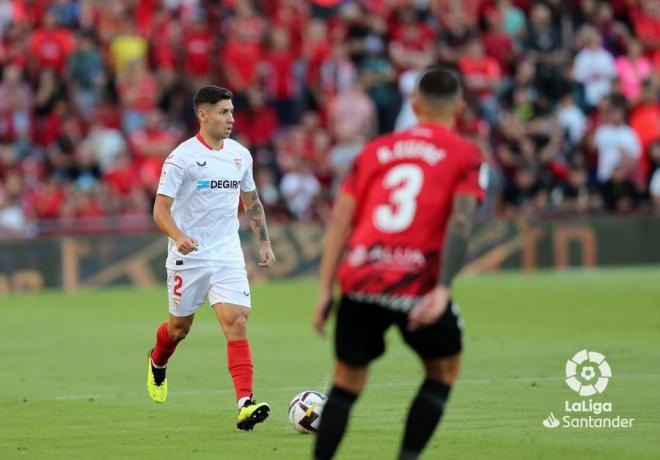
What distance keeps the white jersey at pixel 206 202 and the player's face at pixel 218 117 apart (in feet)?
0.56

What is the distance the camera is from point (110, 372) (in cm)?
1388

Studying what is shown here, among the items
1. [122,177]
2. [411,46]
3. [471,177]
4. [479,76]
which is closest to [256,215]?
[471,177]

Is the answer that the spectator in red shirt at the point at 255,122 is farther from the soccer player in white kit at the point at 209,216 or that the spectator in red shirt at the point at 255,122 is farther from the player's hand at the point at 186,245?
the player's hand at the point at 186,245

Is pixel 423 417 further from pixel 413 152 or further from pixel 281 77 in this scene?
pixel 281 77

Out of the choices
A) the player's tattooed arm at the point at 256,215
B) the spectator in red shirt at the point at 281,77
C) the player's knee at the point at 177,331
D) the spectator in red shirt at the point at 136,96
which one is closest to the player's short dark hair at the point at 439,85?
the player's tattooed arm at the point at 256,215

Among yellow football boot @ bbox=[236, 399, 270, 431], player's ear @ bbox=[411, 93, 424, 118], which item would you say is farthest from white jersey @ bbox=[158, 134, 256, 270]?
player's ear @ bbox=[411, 93, 424, 118]

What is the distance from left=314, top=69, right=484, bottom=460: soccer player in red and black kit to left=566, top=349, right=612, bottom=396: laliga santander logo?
412cm

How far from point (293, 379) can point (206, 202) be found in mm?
2751

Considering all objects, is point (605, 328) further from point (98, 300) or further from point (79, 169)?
point (79, 169)

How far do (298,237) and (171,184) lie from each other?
14.5m

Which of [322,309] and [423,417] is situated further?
[423,417]

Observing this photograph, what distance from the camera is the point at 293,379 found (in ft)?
42.6

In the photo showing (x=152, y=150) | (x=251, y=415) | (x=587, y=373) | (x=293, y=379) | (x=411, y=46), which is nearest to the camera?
(x=251, y=415)

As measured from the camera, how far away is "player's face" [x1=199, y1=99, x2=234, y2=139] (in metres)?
10.6
